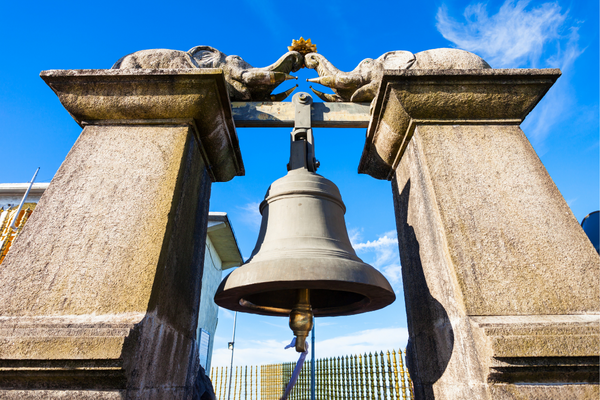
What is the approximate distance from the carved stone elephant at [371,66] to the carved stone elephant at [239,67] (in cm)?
26

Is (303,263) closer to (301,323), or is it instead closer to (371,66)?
(301,323)

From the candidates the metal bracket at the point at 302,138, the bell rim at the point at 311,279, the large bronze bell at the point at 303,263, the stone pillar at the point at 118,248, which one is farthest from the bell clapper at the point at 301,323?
the metal bracket at the point at 302,138

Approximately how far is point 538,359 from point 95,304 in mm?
2076

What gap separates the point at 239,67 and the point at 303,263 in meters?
2.03

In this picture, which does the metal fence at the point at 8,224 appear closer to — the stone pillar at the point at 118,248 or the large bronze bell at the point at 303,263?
the stone pillar at the point at 118,248

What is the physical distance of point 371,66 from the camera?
2.91 m


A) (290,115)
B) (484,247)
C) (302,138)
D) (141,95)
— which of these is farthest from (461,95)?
(141,95)

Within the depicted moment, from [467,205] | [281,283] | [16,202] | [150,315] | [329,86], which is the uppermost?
[16,202]

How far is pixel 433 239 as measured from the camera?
2.10 metres

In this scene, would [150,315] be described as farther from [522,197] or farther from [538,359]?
[522,197]

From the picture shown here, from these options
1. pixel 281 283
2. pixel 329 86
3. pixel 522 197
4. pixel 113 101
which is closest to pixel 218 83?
pixel 113 101

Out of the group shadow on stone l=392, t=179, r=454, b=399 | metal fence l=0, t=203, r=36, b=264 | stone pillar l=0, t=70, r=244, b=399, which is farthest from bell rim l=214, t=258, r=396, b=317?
metal fence l=0, t=203, r=36, b=264

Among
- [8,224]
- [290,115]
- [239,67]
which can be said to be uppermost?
[8,224]

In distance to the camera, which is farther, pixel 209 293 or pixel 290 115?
pixel 209 293
